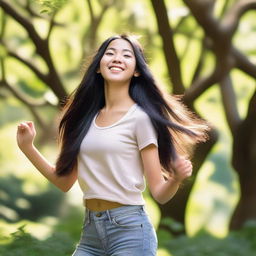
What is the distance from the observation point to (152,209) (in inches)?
741

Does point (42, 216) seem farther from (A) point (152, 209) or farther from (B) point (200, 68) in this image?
(B) point (200, 68)

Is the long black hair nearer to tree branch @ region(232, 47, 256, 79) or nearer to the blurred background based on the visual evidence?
the blurred background

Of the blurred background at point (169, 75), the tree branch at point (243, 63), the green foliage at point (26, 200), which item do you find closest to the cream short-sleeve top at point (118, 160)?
the blurred background at point (169, 75)

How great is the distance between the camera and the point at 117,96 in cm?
382

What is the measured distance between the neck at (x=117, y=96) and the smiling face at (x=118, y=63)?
36mm

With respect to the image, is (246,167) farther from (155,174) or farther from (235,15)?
(155,174)

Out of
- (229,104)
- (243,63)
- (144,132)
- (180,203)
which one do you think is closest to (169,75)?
(243,63)

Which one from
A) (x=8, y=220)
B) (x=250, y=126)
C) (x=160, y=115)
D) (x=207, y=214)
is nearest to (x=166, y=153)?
(x=160, y=115)

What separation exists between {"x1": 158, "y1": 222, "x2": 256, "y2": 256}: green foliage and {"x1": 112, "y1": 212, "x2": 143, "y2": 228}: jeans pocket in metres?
3.29

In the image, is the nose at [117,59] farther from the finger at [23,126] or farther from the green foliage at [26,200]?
the green foliage at [26,200]

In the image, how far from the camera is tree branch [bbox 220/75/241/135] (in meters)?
9.12

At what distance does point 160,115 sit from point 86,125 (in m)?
0.38

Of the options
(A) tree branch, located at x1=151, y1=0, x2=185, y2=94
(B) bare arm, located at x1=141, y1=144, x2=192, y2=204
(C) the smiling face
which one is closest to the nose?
(C) the smiling face

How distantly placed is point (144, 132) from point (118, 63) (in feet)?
1.40
